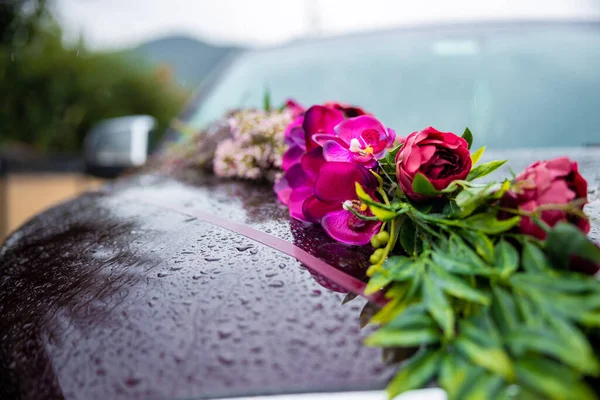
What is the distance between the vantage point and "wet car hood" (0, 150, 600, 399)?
734 mm

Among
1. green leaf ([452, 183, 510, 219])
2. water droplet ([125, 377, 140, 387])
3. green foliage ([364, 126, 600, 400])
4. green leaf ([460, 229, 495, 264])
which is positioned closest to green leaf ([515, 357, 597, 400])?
green foliage ([364, 126, 600, 400])

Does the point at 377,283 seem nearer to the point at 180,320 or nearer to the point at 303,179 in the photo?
the point at 180,320

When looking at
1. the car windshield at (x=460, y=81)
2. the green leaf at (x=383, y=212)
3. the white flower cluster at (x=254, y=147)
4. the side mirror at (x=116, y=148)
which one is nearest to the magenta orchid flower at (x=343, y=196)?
the green leaf at (x=383, y=212)

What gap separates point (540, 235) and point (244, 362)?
52cm

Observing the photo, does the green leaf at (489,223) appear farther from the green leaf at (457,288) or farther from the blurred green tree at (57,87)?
Result: the blurred green tree at (57,87)

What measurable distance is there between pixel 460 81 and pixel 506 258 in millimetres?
1524

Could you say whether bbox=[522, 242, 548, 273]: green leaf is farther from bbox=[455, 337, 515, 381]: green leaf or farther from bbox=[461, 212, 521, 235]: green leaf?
bbox=[455, 337, 515, 381]: green leaf

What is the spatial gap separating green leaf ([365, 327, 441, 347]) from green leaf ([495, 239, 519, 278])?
0.15m

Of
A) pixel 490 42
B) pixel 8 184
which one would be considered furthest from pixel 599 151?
pixel 8 184

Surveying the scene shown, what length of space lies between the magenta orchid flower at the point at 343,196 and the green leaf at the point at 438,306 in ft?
0.94

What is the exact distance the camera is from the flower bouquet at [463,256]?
65 cm

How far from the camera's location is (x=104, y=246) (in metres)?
1.25

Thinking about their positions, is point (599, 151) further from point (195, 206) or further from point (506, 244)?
point (195, 206)

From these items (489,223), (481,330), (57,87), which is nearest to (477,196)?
(489,223)
